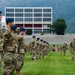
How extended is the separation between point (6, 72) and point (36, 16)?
17897 centimetres

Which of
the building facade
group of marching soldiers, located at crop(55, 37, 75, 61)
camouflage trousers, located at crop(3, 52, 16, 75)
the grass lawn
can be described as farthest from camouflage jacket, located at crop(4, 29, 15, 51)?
the building facade

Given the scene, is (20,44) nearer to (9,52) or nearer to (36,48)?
(9,52)

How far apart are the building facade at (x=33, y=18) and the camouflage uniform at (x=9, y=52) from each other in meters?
166

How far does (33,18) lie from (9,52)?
17597cm

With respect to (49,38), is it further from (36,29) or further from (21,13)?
(21,13)

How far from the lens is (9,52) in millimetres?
13383

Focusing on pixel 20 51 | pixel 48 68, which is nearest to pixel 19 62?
pixel 20 51

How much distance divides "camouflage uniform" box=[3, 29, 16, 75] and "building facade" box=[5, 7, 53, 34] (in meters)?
166

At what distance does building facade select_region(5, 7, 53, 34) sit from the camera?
182625 millimetres

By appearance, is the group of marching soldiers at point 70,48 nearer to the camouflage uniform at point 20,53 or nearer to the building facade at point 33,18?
the camouflage uniform at point 20,53

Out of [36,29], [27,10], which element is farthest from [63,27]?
[27,10]

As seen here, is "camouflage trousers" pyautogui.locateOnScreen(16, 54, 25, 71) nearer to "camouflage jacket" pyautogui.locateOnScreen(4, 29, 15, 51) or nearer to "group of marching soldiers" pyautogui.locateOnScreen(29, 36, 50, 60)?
"camouflage jacket" pyautogui.locateOnScreen(4, 29, 15, 51)

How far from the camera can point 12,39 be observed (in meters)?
13.3

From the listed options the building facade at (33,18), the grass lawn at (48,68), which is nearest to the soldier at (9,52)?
the grass lawn at (48,68)
